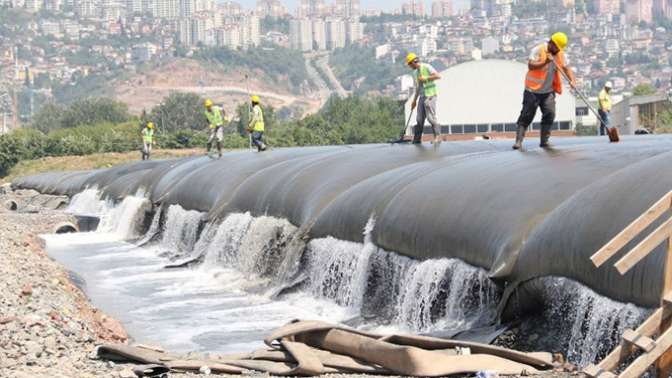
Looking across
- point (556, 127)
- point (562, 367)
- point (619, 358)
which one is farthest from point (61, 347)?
point (556, 127)

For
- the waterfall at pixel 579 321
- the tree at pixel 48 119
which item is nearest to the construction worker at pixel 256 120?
the waterfall at pixel 579 321

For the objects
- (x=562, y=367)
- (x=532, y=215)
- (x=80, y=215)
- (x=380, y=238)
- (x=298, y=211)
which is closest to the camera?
(x=562, y=367)

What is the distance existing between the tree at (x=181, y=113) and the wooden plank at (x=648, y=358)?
151 metres

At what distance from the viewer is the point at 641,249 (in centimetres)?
961

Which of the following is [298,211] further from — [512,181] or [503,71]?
[503,71]

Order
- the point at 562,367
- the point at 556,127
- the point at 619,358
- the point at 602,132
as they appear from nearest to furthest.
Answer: the point at 619,358, the point at 562,367, the point at 602,132, the point at 556,127

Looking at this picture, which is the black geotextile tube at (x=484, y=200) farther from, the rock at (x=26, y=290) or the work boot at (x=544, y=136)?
the rock at (x=26, y=290)

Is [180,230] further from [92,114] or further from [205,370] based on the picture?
[92,114]

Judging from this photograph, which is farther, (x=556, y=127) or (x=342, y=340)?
Result: (x=556, y=127)

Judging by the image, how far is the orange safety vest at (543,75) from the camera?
19641mm

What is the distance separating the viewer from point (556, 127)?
3364 inches

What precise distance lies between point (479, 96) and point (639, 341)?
262 ft

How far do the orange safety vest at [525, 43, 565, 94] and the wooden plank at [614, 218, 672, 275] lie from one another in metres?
10.0

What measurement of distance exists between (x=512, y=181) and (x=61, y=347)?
6812mm
